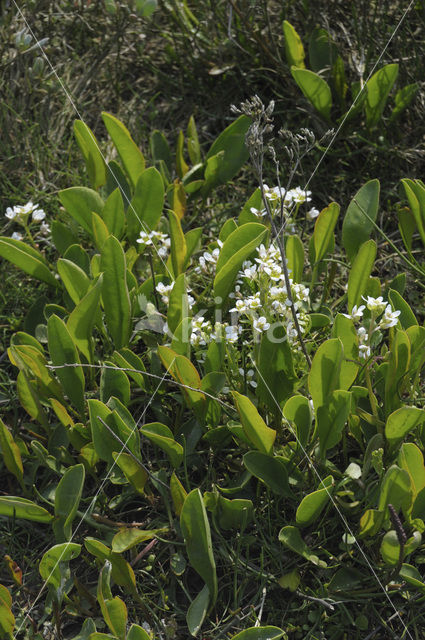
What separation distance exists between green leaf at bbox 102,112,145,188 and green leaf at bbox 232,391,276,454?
94cm

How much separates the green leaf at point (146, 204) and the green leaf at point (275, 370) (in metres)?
0.62

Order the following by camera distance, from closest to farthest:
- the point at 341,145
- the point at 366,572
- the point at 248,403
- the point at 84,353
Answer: the point at 248,403 < the point at 366,572 < the point at 84,353 < the point at 341,145

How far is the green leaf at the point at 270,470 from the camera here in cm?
165

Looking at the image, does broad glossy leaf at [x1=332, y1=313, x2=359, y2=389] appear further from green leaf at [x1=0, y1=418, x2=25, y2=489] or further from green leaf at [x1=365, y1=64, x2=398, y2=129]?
green leaf at [x1=365, y1=64, x2=398, y2=129]

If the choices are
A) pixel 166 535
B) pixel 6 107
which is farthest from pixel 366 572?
pixel 6 107

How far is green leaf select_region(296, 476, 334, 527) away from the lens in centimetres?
155

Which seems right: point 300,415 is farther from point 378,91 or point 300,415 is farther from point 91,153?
point 378,91

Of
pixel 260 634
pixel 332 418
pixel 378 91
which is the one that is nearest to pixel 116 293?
pixel 332 418

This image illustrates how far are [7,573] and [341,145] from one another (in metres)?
1.77

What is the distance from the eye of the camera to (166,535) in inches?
69.9

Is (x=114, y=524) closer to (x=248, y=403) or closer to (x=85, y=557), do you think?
(x=85, y=557)

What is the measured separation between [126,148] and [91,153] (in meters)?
0.11

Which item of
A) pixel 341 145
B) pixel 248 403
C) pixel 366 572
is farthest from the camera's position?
pixel 341 145

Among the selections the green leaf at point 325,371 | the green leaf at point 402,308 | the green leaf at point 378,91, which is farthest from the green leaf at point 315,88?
the green leaf at point 325,371
